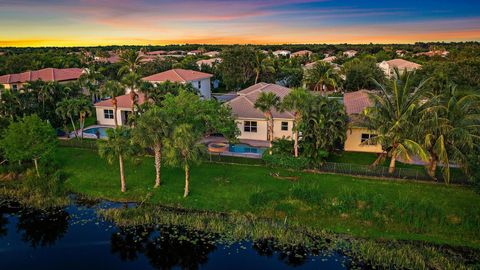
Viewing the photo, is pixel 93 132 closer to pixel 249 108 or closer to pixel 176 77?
pixel 176 77

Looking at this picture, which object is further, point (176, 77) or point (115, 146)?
point (176, 77)

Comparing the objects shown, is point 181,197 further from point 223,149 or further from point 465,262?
point 465,262

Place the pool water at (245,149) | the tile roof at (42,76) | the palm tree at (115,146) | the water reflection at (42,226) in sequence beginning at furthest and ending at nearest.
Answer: the tile roof at (42,76), the pool water at (245,149), the palm tree at (115,146), the water reflection at (42,226)

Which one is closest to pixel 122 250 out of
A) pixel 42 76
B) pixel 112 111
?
pixel 112 111

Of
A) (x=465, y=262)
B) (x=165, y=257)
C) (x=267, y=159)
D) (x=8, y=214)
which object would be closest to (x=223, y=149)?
(x=267, y=159)

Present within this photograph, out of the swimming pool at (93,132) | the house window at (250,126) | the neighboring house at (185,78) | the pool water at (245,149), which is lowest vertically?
the pool water at (245,149)

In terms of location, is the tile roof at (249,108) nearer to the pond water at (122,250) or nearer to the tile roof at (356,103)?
the tile roof at (356,103)

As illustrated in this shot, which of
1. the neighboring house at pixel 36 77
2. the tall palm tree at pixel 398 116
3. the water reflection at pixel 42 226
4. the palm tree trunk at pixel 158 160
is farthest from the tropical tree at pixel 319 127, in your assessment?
the neighboring house at pixel 36 77

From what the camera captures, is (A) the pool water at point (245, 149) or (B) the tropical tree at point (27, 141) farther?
(A) the pool water at point (245, 149)
